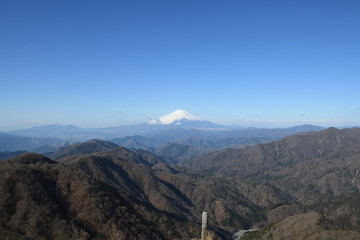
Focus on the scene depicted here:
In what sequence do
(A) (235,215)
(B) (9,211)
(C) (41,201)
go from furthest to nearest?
(A) (235,215)
(C) (41,201)
(B) (9,211)

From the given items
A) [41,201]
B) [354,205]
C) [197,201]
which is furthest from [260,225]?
[41,201]

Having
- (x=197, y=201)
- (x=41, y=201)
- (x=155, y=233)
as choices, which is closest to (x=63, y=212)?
(x=41, y=201)

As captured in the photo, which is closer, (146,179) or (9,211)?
(9,211)

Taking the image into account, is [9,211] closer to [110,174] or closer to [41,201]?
[41,201]

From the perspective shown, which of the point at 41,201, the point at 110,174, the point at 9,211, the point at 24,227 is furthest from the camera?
the point at 110,174

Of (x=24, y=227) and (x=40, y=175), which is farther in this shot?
(x=40, y=175)

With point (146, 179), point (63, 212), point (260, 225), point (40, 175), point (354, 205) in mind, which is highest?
point (40, 175)

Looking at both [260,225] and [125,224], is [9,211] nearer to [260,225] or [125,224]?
[125,224]

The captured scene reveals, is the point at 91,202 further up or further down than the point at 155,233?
further up

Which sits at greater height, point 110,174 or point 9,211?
point 9,211
